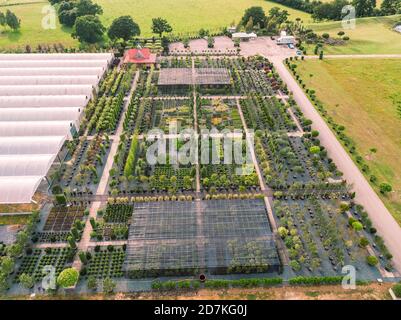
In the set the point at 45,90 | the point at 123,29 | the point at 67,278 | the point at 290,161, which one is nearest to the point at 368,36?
the point at 290,161

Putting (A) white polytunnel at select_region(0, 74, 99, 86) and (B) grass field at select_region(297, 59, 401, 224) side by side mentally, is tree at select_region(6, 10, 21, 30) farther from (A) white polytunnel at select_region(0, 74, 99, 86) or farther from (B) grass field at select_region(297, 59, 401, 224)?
(B) grass field at select_region(297, 59, 401, 224)

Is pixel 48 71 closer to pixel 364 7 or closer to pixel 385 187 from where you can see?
pixel 385 187

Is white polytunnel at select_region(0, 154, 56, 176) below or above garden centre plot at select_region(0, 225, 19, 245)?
above

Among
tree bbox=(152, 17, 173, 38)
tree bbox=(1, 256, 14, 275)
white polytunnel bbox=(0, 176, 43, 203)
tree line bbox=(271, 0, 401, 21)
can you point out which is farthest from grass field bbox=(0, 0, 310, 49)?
tree bbox=(1, 256, 14, 275)

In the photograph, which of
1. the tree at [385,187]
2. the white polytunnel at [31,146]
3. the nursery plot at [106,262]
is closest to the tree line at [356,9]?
the tree at [385,187]

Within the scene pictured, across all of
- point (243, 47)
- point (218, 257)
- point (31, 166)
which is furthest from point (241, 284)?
point (243, 47)
